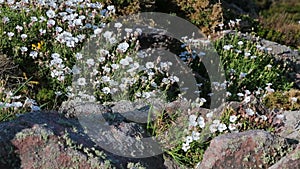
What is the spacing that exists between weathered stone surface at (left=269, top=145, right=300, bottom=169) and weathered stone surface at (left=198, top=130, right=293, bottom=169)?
20cm

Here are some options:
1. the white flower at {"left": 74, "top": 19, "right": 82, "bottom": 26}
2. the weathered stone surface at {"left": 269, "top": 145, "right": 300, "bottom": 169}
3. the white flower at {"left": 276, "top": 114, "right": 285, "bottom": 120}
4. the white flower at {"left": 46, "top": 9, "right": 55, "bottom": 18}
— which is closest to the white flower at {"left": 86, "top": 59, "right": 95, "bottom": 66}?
the white flower at {"left": 74, "top": 19, "right": 82, "bottom": 26}

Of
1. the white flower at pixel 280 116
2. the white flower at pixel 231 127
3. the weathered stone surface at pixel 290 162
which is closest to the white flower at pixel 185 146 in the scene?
the white flower at pixel 231 127

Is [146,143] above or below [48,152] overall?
below

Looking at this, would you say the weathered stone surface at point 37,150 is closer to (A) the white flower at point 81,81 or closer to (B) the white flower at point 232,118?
(B) the white flower at point 232,118

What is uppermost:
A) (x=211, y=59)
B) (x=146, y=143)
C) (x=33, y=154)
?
(x=33, y=154)

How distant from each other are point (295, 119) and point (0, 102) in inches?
117

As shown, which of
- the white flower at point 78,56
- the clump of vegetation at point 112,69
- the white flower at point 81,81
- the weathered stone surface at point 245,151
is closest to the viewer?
the weathered stone surface at point 245,151

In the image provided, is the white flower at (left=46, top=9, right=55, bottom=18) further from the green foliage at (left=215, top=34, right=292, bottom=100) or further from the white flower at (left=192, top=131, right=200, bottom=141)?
the white flower at (left=192, top=131, right=200, bottom=141)

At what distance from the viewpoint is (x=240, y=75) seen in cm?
746

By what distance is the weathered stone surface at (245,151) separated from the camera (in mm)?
4785

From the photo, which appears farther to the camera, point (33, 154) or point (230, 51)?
point (230, 51)

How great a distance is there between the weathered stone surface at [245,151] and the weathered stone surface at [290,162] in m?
0.20

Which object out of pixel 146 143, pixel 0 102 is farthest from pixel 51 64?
pixel 146 143

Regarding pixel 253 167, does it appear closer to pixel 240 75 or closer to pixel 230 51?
pixel 240 75
